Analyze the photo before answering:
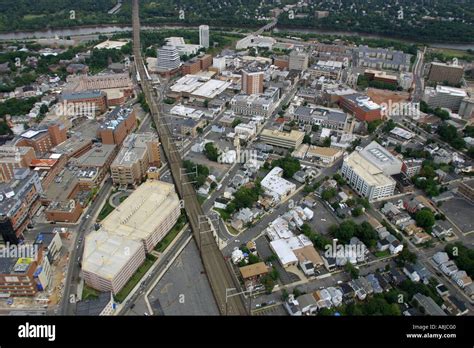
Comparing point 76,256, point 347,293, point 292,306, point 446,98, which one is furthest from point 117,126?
point 446,98

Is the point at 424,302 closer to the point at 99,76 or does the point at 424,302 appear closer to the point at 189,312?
the point at 189,312

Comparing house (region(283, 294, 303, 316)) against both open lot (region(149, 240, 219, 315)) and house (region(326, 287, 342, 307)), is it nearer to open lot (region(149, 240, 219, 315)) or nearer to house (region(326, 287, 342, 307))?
house (region(326, 287, 342, 307))

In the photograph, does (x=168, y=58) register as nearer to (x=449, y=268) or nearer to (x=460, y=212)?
(x=460, y=212)

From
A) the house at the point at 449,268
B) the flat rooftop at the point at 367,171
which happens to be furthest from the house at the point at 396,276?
the flat rooftop at the point at 367,171

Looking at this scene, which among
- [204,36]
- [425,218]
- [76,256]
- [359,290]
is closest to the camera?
[359,290]

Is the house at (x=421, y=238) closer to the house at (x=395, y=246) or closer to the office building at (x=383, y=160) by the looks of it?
the house at (x=395, y=246)


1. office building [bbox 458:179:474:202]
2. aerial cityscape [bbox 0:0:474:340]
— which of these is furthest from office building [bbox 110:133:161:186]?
office building [bbox 458:179:474:202]

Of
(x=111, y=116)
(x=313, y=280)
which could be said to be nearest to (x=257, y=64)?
(x=111, y=116)
